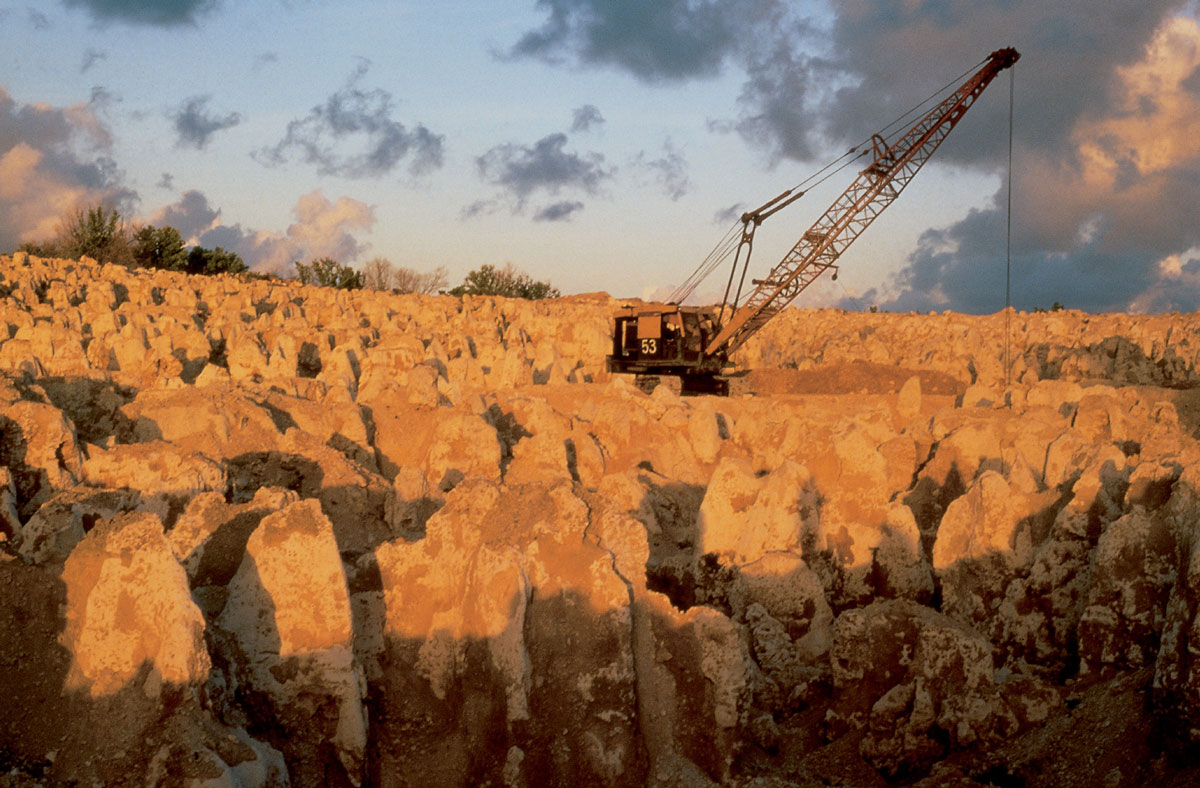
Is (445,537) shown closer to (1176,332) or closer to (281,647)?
(281,647)

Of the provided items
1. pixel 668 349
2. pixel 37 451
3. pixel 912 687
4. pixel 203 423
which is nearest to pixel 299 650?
pixel 37 451

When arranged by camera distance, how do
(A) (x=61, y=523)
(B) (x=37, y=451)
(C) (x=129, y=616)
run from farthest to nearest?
(B) (x=37, y=451), (A) (x=61, y=523), (C) (x=129, y=616)

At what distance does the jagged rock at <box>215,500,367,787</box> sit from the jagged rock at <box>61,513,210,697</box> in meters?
0.66

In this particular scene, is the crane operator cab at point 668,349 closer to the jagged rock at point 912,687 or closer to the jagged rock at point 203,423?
the jagged rock at point 203,423

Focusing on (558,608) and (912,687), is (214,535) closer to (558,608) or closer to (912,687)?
(558,608)

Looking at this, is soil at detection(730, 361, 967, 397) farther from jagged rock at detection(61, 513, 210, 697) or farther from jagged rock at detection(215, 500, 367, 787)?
jagged rock at detection(61, 513, 210, 697)

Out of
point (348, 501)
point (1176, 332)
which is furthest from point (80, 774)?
point (1176, 332)

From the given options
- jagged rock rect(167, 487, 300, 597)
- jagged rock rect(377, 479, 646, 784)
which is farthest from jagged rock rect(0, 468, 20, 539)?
jagged rock rect(377, 479, 646, 784)

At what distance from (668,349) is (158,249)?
1206 inches

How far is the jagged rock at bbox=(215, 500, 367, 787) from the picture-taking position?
683 cm

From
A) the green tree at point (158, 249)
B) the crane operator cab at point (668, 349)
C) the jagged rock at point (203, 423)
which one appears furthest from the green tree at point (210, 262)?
the jagged rock at point (203, 423)

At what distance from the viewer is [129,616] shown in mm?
6141

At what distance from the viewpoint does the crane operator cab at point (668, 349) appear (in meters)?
29.1

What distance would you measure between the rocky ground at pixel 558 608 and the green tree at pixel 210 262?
39.1m
